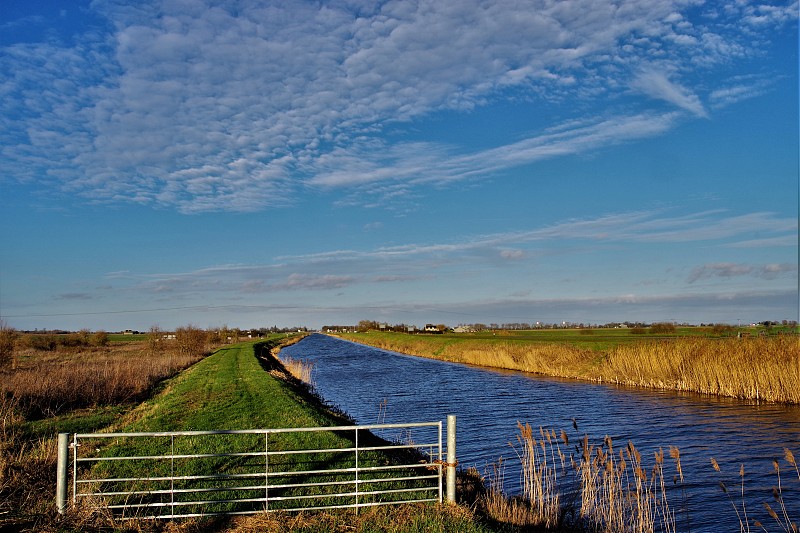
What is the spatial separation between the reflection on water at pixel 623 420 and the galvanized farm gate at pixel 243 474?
412 centimetres

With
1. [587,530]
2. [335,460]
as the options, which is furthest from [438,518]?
[335,460]

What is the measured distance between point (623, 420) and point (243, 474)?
1806 cm

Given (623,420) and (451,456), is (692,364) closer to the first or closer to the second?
(623,420)

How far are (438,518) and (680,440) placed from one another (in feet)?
45.3

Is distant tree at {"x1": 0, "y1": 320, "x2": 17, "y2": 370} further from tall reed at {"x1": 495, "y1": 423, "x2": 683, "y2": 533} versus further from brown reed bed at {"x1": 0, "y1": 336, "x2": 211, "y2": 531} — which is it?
tall reed at {"x1": 495, "y1": 423, "x2": 683, "y2": 533}

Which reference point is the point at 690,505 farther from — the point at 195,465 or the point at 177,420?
the point at 177,420

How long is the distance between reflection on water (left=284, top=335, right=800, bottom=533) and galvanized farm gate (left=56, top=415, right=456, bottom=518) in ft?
13.5

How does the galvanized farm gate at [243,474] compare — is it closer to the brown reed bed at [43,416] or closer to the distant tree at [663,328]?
the brown reed bed at [43,416]

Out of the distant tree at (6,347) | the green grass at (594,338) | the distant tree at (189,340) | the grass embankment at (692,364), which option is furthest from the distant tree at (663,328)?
the distant tree at (6,347)

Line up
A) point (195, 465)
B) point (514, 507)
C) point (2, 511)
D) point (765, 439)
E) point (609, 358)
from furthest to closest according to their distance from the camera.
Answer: point (609, 358)
point (765, 439)
point (195, 465)
point (514, 507)
point (2, 511)

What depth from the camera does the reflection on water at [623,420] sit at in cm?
1448

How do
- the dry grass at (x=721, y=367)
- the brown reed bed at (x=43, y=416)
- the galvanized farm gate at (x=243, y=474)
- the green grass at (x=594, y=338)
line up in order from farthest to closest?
the green grass at (x=594, y=338) < the dry grass at (x=721, y=367) < the brown reed bed at (x=43, y=416) < the galvanized farm gate at (x=243, y=474)

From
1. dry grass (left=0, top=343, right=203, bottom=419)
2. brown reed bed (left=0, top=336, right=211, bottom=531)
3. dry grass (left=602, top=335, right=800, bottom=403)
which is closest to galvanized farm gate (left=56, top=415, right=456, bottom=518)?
brown reed bed (left=0, top=336, right=211, bottom=531)

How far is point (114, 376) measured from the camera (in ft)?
97.8
